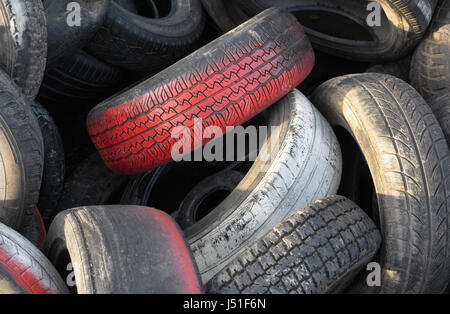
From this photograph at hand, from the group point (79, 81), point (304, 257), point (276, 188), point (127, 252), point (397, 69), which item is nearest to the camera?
point (127, 252)

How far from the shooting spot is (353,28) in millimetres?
2436

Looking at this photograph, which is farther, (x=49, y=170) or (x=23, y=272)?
(x=49, y=170)

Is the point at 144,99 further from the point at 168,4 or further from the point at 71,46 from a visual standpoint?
the point at 168,4

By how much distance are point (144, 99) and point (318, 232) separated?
815mm

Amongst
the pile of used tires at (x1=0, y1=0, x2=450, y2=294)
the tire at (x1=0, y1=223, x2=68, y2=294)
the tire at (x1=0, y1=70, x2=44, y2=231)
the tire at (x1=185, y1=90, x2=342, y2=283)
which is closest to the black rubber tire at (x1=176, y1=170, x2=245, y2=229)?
the pile of used tires at (x1=0, y1=0, x2=450, y2=294)

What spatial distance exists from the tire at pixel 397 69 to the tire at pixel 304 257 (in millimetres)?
1142

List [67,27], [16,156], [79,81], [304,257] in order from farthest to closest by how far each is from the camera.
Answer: [79,81] → [67,27] → [16,156] → [304,257]

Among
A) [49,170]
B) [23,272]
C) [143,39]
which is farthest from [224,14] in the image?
[23,272]

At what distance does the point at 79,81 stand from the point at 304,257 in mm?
1403

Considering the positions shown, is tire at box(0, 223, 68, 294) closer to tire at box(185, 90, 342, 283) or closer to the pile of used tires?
the pile of used tires

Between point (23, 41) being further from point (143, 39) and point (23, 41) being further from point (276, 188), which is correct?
point (276, 188)

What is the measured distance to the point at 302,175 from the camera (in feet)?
5.68

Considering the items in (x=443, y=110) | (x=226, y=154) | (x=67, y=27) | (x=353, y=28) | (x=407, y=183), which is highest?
(x=67, y=27)

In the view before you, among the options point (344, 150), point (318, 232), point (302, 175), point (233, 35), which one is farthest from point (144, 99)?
point (344, 150)
